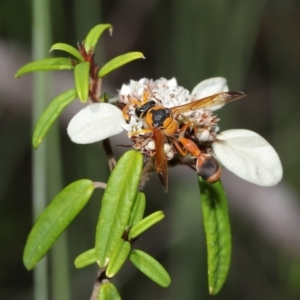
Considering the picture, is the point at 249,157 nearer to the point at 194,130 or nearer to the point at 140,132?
the point at 194,130

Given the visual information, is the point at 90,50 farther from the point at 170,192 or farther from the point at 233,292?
the point at 233,292

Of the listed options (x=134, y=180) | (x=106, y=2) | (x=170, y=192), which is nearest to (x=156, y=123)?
(x=134, y=180)

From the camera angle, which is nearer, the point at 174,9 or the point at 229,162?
the point at 229,162

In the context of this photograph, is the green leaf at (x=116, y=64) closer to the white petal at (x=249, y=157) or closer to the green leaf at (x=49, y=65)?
the green leaf at (x=49, y=65)

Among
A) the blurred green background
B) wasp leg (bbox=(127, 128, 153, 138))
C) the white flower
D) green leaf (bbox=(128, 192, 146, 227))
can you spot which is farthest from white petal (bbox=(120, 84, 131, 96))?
the blurred green background

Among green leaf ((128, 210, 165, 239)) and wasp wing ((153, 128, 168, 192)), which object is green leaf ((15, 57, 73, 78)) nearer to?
wasp wing ((153, 128, 168, 192))

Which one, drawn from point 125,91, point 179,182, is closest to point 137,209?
point 125,91

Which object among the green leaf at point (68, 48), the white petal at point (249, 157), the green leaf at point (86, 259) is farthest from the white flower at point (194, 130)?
the green leaf at point (86, 259)
